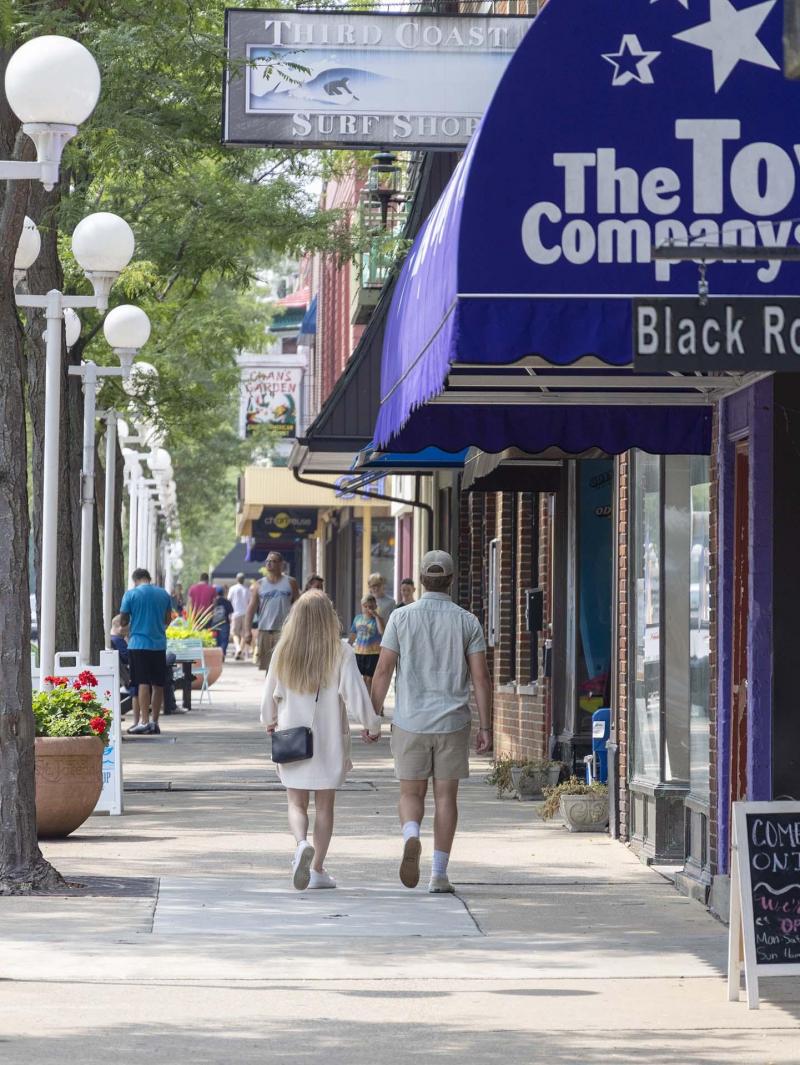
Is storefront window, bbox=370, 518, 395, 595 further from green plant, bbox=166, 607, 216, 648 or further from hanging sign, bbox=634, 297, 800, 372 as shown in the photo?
hanging sign, bbox=634, 297, 800, 372

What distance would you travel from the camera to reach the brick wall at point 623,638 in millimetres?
12859

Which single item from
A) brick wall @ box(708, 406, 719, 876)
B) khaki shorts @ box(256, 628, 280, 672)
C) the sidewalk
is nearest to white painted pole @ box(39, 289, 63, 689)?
the sidewalk

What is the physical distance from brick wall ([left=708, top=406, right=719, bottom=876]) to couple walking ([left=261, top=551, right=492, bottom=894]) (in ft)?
4.02

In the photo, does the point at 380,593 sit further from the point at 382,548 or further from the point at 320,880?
the point at 382,548

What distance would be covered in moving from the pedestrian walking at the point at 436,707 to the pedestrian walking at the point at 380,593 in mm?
11865

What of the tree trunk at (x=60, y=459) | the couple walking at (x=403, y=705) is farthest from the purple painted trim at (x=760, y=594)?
the tree trunk at (x=60, y=459)

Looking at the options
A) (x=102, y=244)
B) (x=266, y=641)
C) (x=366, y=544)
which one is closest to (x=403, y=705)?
(x=102, y=244)

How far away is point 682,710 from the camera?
11781 millimetres

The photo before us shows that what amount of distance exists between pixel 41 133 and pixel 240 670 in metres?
37.1

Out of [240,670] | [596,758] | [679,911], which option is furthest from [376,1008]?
[240,670]

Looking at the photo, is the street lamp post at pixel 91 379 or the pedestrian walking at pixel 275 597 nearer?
the street lamp post at pixel 91 379

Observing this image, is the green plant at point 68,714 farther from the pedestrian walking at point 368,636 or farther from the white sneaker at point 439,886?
the pedestrian walking at point 368,636

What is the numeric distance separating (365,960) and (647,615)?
4309 millimetres

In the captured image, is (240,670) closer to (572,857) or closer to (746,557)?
(572,857)
